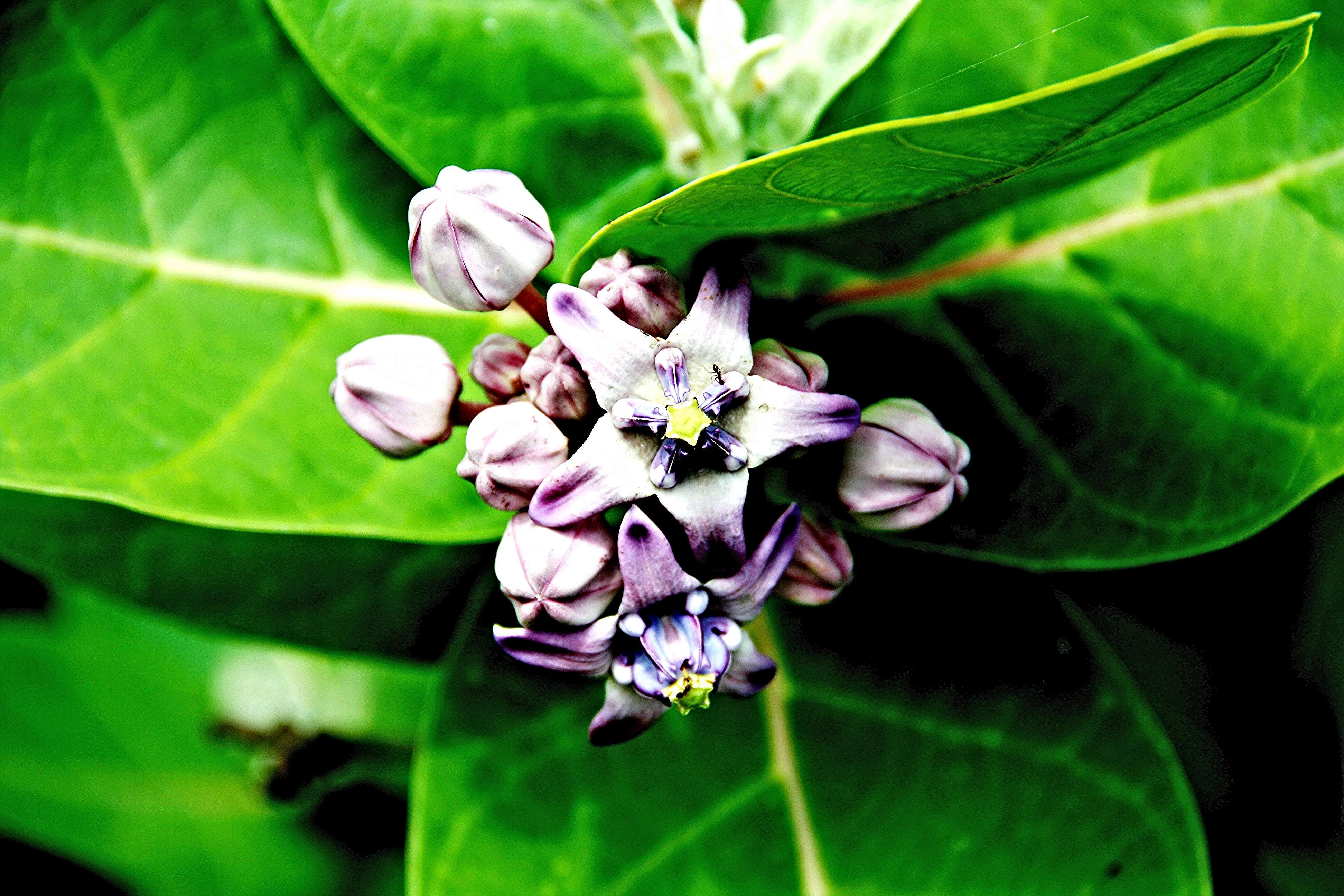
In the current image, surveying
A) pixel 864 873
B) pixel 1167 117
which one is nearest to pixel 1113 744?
pixel 864 873

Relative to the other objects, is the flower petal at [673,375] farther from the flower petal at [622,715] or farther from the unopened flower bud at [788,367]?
the flower petal at [622,715]

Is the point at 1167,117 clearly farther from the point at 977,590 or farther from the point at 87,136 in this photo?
the point at 87,136

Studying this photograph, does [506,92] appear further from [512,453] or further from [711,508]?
[711,508]

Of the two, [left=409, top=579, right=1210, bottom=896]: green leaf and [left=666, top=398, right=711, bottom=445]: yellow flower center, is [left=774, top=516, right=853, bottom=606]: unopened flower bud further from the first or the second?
[left=409, top=579, right=1210, bottom=896]: green leaf

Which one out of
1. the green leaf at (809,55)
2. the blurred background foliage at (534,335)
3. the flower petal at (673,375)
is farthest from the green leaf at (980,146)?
the blurred background foliage at (534,335)

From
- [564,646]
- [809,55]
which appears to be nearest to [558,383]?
[564,646]

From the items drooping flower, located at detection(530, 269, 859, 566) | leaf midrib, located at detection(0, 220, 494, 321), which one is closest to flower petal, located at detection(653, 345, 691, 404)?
drooping flower, located at detection(530, 269, 859, 566)
